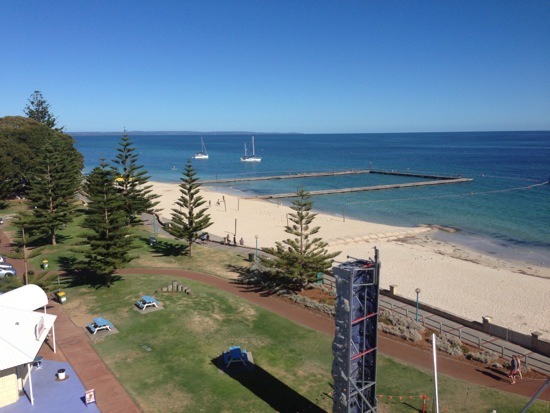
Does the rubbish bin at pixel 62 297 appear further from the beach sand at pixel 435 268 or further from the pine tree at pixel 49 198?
the beach sand at pixel 435 268

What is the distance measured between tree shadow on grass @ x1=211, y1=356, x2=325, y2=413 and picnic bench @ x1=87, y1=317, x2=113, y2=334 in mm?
4463

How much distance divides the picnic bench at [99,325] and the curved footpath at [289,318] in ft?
1.11

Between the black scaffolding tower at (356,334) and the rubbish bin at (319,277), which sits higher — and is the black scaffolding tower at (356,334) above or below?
above

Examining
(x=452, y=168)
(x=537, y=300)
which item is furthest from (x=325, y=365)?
(x=452, y=168)

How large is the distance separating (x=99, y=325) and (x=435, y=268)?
769 inches

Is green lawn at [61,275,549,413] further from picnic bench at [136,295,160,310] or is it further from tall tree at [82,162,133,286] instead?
tall tree at [82,162,133,286]

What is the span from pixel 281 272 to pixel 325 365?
7.21m

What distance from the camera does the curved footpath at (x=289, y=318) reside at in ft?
37.7

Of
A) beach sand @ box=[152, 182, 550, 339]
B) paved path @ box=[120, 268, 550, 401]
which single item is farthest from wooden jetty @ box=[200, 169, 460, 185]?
paved path @ box=[120, 268, 550, 401]

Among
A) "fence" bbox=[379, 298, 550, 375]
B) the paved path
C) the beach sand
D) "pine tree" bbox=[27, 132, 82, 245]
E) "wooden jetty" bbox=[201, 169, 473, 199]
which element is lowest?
the beach sand

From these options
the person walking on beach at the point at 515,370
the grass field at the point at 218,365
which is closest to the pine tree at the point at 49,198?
the grass field at the point at 218,365

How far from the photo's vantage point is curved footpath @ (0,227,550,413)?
1148 centimetres

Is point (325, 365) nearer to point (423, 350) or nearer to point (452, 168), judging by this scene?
point (423, 350)

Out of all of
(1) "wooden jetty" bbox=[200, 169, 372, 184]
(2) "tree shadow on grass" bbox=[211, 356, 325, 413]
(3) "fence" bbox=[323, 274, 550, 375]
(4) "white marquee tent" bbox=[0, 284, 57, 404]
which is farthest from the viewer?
(1) "wooden jetty" bbox=[200, 169, 372, 184]
